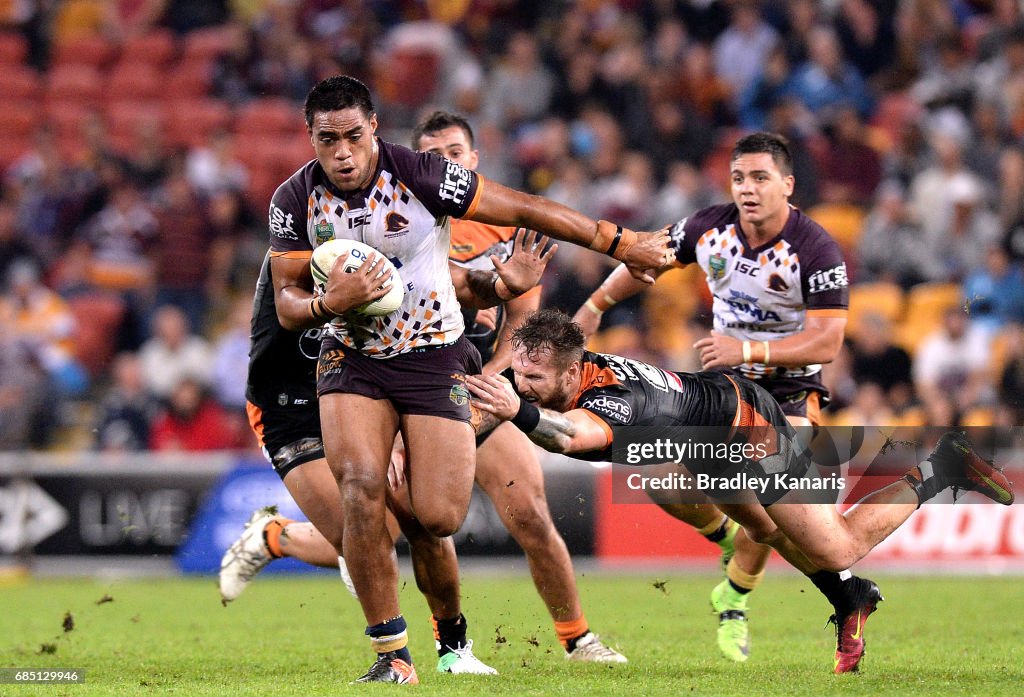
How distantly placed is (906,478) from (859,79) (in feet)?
34.0

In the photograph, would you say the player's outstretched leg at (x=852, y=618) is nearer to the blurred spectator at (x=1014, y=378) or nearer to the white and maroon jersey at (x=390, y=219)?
the white and maroon jersey at (x=390, y=219)

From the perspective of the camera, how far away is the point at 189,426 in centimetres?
1495

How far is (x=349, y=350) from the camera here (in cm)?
691

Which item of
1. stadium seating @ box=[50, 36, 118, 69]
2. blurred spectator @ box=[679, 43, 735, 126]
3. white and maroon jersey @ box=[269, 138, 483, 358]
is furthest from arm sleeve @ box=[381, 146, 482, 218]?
stadium seating @ box=[50, 36, 118, 69]

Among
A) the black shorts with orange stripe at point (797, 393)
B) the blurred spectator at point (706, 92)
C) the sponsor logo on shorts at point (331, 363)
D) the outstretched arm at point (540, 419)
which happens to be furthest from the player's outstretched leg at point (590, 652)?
the blurred spectator at point (706, 92)

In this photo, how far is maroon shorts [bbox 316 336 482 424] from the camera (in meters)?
6.80

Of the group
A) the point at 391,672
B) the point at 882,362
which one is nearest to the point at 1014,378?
the point at 882,362

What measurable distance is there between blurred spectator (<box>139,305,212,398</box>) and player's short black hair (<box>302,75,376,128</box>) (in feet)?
31.3

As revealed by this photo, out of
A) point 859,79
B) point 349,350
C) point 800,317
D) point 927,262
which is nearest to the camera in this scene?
point 349,350

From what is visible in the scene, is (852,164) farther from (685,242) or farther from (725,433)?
(725,433)

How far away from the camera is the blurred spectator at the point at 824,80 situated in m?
16.7

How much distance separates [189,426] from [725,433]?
874 cm

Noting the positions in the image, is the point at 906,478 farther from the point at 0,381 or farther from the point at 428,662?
the point at 0,381

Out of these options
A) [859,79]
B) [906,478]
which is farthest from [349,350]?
[859,79]
